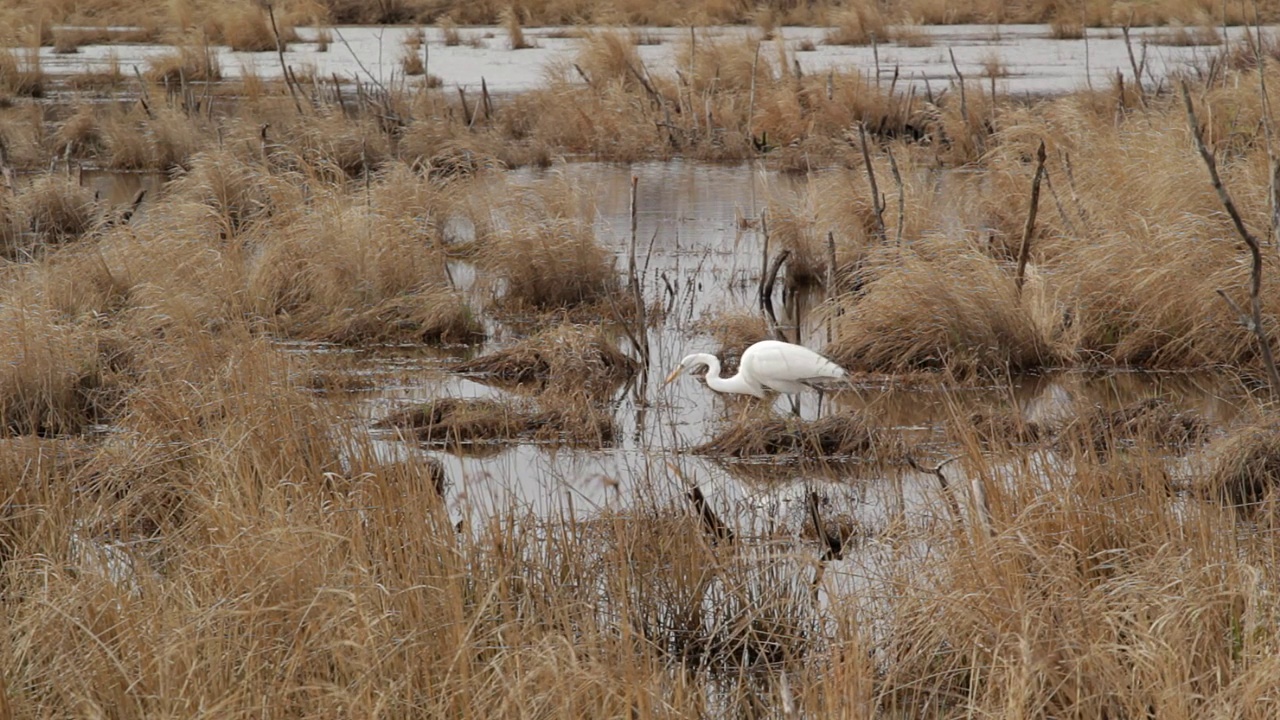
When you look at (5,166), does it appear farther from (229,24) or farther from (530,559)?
(229,24)

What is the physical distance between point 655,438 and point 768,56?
47.0 feet

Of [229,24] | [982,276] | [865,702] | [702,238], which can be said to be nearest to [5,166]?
[702,238]

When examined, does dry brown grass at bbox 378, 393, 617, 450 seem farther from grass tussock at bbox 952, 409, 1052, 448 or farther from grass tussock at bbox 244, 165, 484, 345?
grass tussock at bbox 244, 165, 484, 345

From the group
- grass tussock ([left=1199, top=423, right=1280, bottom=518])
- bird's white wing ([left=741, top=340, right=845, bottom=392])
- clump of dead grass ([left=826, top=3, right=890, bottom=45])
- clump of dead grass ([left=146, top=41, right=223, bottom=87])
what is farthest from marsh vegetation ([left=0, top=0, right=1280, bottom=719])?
clump of dead grass ([left=826, top=3, right=890, bottom=45])

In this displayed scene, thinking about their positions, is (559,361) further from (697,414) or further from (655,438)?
(655,438)

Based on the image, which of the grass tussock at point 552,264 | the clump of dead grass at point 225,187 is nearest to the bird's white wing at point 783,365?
the grass tussock at point 552,264

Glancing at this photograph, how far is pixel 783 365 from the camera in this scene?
21.5ft

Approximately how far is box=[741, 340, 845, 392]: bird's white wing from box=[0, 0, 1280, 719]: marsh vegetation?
343mm

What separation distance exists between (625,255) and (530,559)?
675cm

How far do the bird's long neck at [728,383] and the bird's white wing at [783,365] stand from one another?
51 millimetres

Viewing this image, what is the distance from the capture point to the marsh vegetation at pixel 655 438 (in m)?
3.20

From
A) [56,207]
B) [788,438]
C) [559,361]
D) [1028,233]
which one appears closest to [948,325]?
[1028,233]

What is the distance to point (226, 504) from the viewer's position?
3855mm

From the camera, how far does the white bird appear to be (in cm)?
655
